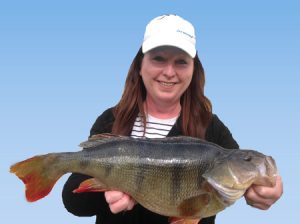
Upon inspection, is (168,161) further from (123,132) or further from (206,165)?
(123,132)

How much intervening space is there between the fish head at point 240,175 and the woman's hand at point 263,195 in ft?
0.21

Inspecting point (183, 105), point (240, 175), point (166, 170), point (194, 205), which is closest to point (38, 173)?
point (166, 170)

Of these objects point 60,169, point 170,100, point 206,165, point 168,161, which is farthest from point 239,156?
point 60,169

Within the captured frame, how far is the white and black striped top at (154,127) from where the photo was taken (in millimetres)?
5705

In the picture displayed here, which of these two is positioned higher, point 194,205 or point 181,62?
point 181,62

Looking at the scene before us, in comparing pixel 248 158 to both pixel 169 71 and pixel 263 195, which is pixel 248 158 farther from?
pixel 169 71

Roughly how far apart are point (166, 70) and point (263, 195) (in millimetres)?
1578

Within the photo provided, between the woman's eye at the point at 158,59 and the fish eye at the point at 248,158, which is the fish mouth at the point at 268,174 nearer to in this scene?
the fish eye at the point at 248,158

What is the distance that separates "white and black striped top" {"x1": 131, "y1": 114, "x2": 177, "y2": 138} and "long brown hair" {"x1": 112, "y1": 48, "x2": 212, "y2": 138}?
0.23 feet

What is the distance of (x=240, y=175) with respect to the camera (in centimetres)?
484

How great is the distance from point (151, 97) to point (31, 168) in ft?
5.02

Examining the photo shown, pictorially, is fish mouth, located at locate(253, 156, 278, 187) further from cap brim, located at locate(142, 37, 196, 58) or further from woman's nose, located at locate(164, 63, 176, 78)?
cap brim, located at locate(142, 37, 196, 58)

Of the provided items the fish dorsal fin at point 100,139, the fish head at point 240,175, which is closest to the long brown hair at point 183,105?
the fish dorsal fin at point 100,139

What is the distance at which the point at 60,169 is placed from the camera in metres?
5.05
